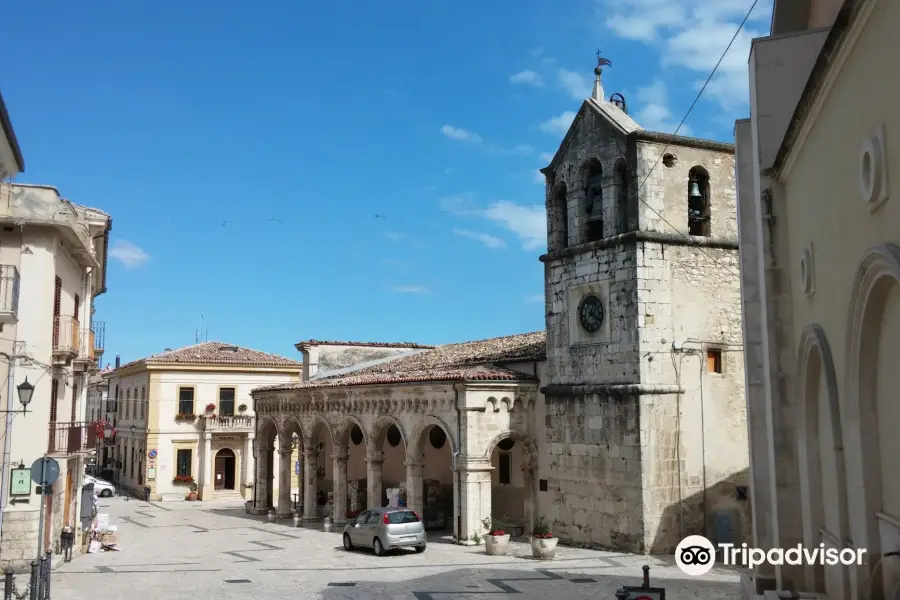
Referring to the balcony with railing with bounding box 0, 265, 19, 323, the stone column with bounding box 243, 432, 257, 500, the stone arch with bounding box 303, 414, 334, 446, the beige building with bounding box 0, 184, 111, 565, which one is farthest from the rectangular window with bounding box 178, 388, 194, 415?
the balcony with railing with bounding box 0, 265, 19, 323

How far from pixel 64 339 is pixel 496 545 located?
11.8 meters

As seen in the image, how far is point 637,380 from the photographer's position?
20.1m

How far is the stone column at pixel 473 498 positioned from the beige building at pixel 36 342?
9888mm

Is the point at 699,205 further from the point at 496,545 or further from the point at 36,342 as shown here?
the point at 36,342

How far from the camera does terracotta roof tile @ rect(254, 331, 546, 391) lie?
915 inches

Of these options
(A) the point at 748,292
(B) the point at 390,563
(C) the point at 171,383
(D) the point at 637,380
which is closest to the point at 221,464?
(C) the point at 171,383

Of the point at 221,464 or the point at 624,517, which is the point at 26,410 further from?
the point at 221,464

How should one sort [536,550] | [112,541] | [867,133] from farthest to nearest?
[112,541]
[536,550]
[867,133]

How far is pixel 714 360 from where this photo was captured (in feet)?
68.4

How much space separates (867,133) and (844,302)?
75.2 inches

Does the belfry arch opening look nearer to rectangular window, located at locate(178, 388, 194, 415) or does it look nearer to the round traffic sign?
the round traffic sign

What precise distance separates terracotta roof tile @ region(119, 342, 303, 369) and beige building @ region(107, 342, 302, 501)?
5 centimetres

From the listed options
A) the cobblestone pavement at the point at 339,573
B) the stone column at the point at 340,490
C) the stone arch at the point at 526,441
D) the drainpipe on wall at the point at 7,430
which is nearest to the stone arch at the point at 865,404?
the cobblestone pavement at the point at 339,573

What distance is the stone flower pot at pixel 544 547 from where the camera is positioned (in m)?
19.4
